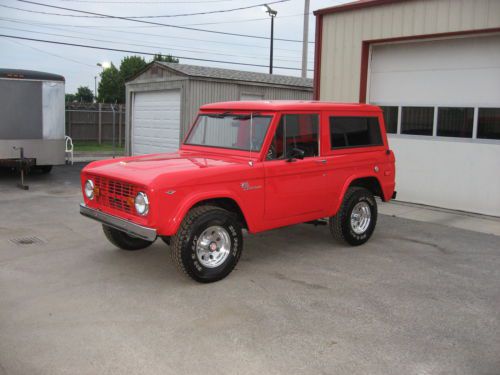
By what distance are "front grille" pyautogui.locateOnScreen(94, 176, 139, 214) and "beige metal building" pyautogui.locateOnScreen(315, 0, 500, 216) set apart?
6.96m

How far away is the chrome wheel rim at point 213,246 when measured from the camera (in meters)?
5.52

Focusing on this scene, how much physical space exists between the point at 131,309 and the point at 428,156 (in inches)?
295

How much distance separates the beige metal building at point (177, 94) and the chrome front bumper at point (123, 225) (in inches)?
383

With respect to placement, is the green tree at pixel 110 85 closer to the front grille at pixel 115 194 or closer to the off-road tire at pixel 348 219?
the off-road tire at pixel 348 219

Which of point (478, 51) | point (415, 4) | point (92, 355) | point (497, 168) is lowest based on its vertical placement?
point (92, 355)

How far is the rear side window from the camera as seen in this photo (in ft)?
22.5

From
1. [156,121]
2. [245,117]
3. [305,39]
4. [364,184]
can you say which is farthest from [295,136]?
[305,39]

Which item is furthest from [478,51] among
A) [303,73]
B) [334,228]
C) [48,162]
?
[303,73]

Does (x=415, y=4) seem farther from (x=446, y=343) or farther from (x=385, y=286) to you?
(x=446, y=343)

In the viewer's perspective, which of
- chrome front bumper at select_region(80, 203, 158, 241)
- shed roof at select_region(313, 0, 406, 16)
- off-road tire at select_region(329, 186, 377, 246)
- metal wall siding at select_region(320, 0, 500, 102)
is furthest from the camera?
shed roof at select_region(313, 0, 406, 16)

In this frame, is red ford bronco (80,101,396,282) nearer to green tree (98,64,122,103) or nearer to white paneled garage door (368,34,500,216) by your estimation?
white paneled garage door (368,34,500,216)

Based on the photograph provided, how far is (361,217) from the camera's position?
7.41 metres

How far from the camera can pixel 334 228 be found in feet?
23.3

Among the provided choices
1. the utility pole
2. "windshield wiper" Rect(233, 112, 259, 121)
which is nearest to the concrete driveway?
"windshield wiper" Rect(233, 112, 259, 121)
